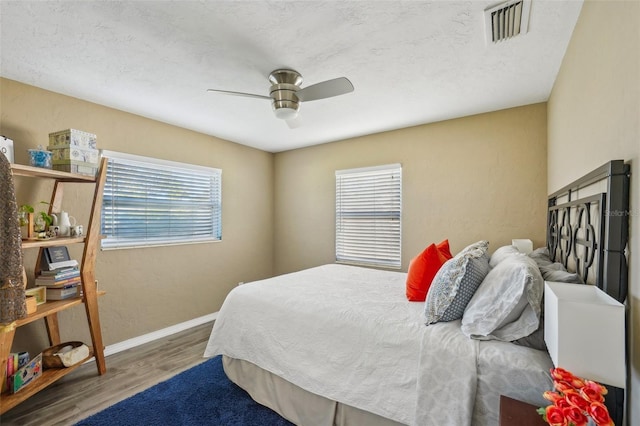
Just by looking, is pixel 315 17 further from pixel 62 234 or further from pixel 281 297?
pixel 62 234

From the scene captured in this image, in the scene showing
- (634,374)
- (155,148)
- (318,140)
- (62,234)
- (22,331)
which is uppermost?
(318,140)

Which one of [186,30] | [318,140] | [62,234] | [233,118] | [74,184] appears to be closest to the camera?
[186,30]

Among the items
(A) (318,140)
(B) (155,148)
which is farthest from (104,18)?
(A) (318,140)

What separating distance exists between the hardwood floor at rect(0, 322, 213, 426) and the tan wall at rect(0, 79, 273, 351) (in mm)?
308

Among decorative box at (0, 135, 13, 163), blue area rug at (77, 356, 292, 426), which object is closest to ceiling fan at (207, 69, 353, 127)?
decorative box at (0, 135, 13, 163)

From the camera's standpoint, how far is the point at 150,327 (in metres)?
3.25

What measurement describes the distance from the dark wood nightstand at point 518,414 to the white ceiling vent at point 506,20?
1.93 m

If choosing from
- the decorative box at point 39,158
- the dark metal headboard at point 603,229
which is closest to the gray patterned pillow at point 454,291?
the dark metal headboard at point 603,229

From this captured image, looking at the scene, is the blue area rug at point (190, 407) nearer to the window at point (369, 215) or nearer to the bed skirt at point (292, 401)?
the bed skirt at point (292, 401)

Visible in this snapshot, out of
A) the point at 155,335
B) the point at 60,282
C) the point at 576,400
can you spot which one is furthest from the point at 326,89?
the point at 155,335

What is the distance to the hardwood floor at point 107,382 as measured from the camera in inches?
79.7

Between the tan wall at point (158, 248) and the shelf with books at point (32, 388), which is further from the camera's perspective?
the tan wall at point (158, 248)

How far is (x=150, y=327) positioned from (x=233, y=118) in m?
2.57

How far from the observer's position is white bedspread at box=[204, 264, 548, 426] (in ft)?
4.52
